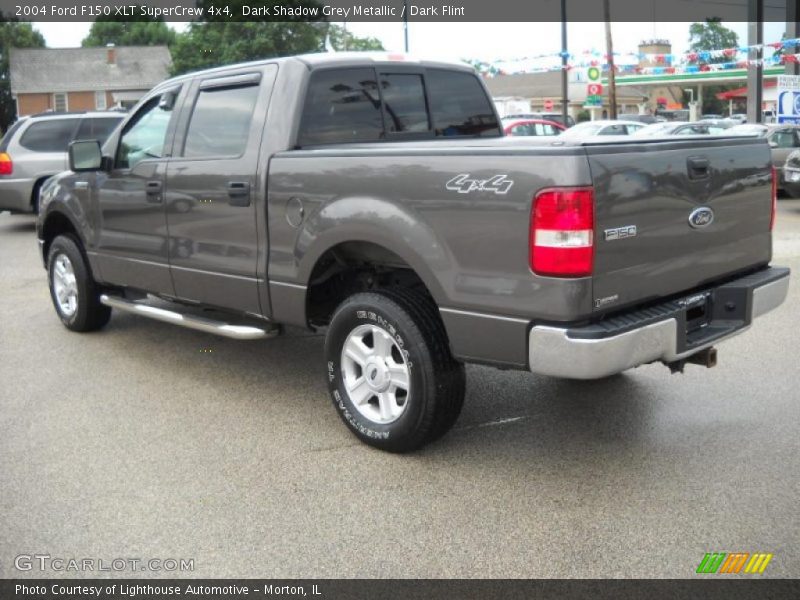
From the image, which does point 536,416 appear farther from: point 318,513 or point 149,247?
Answer: point 149,247

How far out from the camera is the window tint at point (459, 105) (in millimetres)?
5867

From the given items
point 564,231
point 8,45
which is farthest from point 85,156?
point 8,45

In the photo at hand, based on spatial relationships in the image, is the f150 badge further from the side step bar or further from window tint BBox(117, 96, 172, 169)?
window tint BBox(117, 96, 172, 169)

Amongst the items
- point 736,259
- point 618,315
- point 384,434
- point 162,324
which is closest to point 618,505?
point 618,315

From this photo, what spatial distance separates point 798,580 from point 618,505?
0.85m

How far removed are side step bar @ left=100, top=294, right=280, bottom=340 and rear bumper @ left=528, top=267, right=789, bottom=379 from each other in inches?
76.9

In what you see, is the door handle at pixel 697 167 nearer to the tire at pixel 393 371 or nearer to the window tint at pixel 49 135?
the tire at pixel 393 371

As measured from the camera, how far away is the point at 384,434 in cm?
452

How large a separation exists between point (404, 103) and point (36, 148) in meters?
10.8

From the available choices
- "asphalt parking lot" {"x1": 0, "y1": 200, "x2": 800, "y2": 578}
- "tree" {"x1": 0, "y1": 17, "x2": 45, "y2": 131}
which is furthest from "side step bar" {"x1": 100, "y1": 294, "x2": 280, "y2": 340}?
"tree" {"x1": 0, "y1": 17, "x2": 45, "y2": 131}

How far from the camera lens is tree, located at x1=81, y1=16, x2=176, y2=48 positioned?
96.5m

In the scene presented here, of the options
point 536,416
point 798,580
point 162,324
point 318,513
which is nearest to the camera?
point 798,580

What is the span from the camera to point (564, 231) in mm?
3707

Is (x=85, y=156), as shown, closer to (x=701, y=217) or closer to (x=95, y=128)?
(x=701, y=217)
